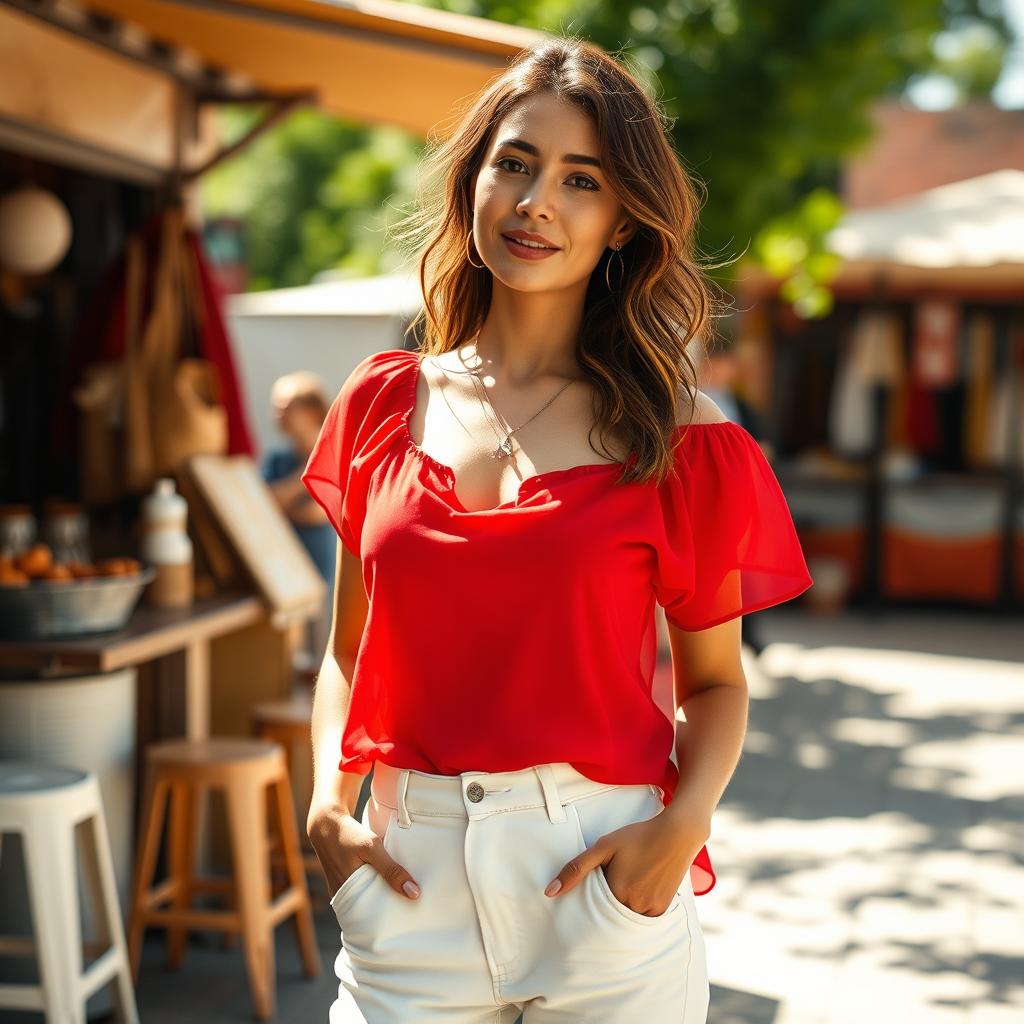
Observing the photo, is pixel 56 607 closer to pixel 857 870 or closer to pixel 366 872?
pixel 366 872

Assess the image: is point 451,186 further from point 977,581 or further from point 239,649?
point 977,581

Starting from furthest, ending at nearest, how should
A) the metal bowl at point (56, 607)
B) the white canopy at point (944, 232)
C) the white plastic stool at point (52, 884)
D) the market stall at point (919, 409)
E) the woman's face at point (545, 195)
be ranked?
the market stall at point (919, 409), the white canopy at point (944, 232), the metal bowl at point (56, 607), the white plastic stool at point (52, 884), the woman's face at point (545, 195)

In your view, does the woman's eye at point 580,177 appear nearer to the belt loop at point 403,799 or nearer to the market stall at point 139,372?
the belt loop at point 403,799

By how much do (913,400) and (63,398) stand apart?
883 centimetres

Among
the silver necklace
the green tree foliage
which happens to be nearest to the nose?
the silver necklace

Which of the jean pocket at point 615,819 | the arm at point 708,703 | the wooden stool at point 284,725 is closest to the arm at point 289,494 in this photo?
the wooden stool at point 284,725

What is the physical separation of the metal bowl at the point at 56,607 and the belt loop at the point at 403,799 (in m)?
2.42

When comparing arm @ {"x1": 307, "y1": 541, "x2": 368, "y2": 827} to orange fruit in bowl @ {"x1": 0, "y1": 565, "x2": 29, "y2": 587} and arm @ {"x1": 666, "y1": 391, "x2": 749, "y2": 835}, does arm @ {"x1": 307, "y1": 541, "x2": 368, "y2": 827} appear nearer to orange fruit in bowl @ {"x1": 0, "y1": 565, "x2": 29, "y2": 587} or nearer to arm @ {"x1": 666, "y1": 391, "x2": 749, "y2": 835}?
arm @ {"x1": 666, "y1": 391, "x2": 749, "y2": 835}

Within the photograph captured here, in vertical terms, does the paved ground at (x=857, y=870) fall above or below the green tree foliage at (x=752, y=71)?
below

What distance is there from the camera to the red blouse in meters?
1.78

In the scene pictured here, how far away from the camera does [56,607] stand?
4.02 m

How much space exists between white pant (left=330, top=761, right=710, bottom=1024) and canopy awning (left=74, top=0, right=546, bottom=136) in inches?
92.5

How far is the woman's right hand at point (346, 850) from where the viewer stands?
70.8 inches

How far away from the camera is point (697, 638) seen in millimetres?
1938
